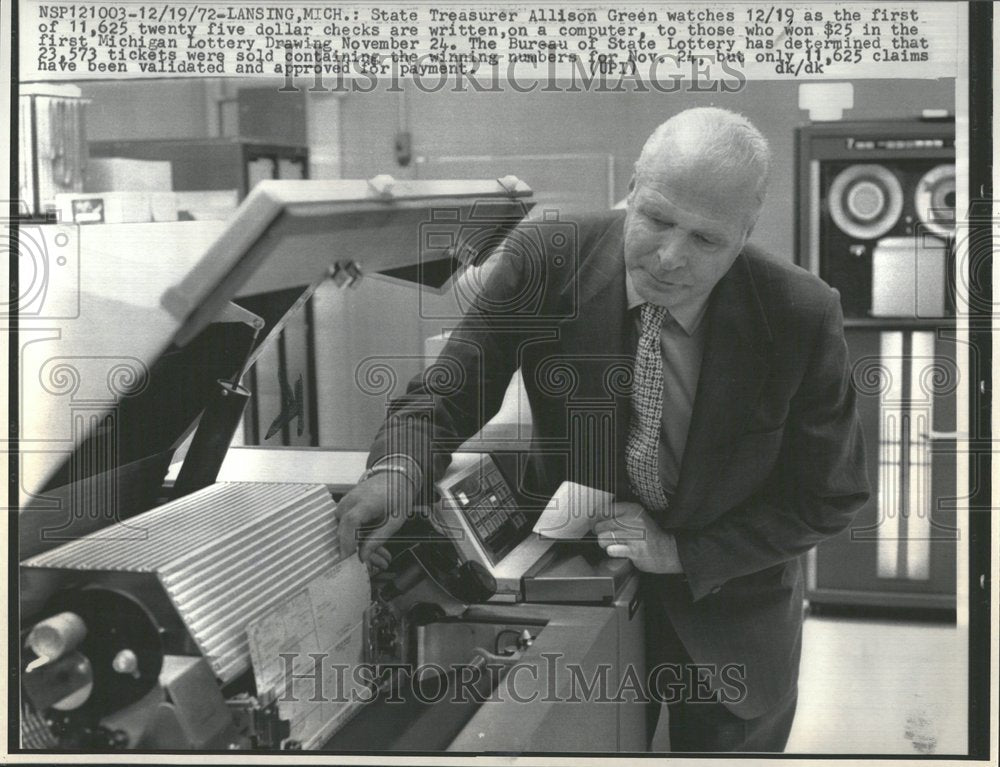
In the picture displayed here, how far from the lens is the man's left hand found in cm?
176

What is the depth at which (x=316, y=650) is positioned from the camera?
1.34 metres

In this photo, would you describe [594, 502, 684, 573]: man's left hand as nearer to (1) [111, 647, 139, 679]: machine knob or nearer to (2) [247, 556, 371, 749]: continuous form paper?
(2) [247, 556, 371, 749]: continuous form paper

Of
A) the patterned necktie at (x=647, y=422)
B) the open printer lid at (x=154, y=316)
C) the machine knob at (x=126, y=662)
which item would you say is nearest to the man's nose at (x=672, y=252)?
the patterned necktie at (x=647, y=422)

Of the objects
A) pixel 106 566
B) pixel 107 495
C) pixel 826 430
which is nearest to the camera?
pixel 106 566

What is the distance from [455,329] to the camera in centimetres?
178

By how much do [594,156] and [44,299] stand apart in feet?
3.42

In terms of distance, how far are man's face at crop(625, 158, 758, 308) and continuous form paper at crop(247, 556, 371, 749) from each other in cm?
70

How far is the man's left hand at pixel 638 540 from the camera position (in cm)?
176

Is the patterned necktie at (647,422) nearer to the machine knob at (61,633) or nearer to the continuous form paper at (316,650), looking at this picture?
the continuous form paper at (316,650)

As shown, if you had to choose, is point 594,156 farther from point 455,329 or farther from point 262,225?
point 262,225

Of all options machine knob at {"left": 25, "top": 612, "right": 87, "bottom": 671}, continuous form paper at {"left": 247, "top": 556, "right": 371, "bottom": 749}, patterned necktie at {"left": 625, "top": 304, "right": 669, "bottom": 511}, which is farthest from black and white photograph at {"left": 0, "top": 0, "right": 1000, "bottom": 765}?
machine knob at {"left": 25, "top": 612, "right": 87, "bottom": 671}

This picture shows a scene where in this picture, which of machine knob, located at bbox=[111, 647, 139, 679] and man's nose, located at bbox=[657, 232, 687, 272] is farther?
man's nose, located at bbox=[657, 232, 687, 272]

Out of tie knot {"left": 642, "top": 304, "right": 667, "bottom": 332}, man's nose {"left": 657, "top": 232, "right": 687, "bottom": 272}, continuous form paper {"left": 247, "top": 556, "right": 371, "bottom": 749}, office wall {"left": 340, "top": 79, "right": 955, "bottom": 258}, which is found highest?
office wall {"left": 340, "top": 79, "right": 955, "bottom": 258}

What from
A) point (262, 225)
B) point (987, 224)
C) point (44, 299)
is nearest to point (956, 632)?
point (987, 224)
